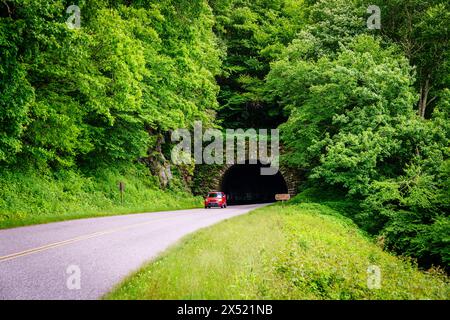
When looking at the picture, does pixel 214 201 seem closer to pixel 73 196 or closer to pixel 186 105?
pixel 186 105

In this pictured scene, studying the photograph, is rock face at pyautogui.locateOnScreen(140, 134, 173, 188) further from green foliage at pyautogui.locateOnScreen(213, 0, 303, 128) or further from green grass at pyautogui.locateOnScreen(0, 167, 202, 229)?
green foliage at pyautogui.locateOnScreen(213, 0, 303, 128)

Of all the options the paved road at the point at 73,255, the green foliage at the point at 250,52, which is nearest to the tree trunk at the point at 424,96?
the green foliage at the point at 250,52

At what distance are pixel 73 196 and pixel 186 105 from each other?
9.30 metres

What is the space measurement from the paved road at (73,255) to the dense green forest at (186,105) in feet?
13.6

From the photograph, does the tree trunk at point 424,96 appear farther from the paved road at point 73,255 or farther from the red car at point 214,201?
the paved road at point 73,255

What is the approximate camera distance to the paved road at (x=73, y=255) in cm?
586

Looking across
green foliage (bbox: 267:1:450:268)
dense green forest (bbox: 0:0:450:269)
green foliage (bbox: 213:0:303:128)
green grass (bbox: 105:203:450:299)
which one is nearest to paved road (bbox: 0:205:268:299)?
green grass (bbox: 105:203:450:299)

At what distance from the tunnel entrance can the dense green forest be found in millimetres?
10784

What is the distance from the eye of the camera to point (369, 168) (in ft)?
65.4

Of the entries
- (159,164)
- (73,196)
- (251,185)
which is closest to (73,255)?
(73,196)

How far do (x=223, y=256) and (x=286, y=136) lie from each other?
55.7 feet

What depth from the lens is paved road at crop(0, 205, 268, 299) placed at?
19.2ft

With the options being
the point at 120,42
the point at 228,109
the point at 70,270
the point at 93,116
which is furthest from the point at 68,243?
the point at 228,109

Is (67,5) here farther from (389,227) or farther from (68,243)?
(389,227)
